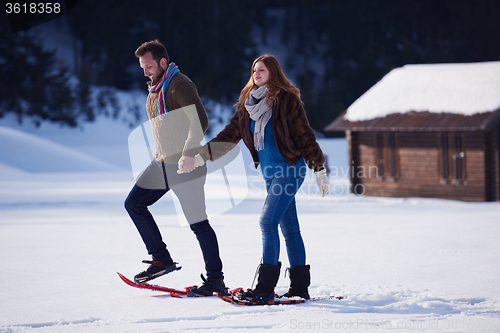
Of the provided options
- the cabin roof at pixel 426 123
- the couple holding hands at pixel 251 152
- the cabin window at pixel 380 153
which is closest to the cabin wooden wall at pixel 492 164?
the cabin roof at pixel 426 123

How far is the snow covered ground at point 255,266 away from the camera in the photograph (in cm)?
431

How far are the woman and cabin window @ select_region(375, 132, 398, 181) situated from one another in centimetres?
1170

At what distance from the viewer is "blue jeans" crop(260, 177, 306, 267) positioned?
15.0 ft

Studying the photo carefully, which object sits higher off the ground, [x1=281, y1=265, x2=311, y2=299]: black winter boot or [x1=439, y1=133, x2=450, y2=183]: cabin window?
[x1=439, y1=133, x2=450, y2=183]: cabin window

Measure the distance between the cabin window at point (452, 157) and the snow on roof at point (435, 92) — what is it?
638 mm

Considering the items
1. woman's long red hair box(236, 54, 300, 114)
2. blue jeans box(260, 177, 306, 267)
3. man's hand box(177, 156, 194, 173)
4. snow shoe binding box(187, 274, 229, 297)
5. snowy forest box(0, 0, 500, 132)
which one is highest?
Result: snowy forest box(0, 0, 500, 132)

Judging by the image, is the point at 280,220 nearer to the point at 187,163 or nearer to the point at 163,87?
the point at 187,163

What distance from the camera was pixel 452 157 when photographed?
14.8 metres

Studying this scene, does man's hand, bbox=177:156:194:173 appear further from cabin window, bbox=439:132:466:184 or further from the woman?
cabin window, bbox=439:132:466:184

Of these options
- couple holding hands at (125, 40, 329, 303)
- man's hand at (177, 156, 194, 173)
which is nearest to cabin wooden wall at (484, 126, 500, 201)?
couple holding hands at (125, 40, 329, 303)

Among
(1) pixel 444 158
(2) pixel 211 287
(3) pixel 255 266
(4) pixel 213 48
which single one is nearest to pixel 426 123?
(1) pixel 444 158

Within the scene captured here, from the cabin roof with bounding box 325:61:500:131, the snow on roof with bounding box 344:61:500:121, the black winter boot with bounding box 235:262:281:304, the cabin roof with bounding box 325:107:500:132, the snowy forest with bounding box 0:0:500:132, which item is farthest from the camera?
the snowy forest with bounding box 0:0:500:132

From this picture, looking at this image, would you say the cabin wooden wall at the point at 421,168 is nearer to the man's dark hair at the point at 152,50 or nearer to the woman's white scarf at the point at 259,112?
the woman's white scarf at the point at 259,112

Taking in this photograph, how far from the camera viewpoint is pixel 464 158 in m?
14.6
